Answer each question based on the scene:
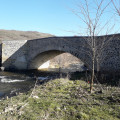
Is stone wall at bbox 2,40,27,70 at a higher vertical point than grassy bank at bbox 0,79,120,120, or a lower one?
higher

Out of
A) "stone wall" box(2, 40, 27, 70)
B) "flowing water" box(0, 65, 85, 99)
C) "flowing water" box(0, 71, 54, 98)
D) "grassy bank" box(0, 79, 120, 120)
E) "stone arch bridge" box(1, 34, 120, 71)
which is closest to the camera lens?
"grassy bank" box(0, 79, 120, 120)

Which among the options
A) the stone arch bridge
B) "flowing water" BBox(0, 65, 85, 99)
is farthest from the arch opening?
"flowing water" BBox(0, 65, 85, 99)

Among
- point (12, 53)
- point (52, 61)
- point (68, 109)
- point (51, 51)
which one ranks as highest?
point (51, 51)

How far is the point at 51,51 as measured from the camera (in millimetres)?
17484

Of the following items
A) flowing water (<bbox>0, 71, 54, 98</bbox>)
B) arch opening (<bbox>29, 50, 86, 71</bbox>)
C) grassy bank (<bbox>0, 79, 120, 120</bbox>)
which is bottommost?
flowing water (<bbox>0, 71, 54, 98</bbox>)

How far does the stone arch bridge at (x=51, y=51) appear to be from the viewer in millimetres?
9773

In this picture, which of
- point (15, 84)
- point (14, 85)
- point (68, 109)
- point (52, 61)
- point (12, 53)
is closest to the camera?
point (68, 109)

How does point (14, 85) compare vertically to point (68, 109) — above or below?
below

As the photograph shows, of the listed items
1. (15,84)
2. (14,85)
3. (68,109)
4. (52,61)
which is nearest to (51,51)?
(52,61)

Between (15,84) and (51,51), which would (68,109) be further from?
(51,51)

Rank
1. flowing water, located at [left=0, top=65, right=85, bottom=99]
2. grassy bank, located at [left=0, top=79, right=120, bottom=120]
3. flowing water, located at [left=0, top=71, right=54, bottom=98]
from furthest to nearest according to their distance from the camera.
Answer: flowing water, located at [left=0, top=65, right=85, bottom=99] → flowing water, located at [left=0, top=71, right=54, bottom=98] → grassy bank, located at [left=0, top=79, right=120, bottom=120]

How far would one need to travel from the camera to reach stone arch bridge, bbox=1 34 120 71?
9773mm

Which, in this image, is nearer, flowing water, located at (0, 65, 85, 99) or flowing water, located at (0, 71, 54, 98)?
flowing water, located at (0, 71, 54, 98)

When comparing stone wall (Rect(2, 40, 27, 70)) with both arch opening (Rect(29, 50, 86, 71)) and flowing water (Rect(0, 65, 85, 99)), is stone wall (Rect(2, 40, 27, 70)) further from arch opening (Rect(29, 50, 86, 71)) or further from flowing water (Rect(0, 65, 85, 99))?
Answer: flowing water (Rect(0, 65, 85, 99))
